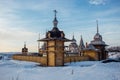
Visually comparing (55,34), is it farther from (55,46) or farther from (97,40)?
(97,40)

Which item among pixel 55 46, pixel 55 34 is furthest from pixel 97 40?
pixel 55 46

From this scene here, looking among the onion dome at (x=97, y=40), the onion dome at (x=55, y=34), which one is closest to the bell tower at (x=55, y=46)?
the onion dome at (x=55, y=34)

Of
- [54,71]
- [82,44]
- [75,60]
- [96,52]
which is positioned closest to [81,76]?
[54,71]

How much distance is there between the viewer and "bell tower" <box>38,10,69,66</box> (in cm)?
2953

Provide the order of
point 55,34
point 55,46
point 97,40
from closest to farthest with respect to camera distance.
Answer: point 55,46, point 55,34, point 97,40

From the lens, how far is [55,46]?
29.3 metres

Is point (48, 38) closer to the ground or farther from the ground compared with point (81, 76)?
farther from the ground

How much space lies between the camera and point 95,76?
19078mm

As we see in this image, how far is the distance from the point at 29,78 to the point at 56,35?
1138cm

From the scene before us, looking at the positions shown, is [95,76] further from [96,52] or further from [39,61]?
[96,52]

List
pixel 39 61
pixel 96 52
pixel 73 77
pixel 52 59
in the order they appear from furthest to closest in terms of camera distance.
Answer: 1. pixel 96 52
2. pixel 39 61
3. pixel 52 59
4. pixel 73 77

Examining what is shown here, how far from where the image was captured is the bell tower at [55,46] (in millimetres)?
29531

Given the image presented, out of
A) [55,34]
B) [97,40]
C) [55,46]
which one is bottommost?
[55,46]

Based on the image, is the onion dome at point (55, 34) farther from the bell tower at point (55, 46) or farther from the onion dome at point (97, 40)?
the onion dome at point (97, 40)
